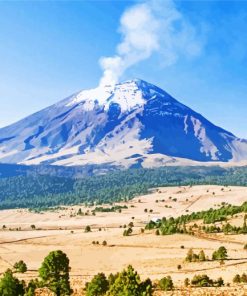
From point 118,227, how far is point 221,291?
110197 millimetres

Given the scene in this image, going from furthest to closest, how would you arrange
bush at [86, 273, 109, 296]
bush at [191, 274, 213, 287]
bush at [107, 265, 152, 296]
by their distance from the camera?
bush at [191, 274, 213, 287] → bush at [86, 273, 109, 296] → bush at [107, 265, 152, 296]

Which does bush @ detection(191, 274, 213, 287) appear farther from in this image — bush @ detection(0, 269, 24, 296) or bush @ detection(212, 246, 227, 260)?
bush @ detection(0, 269, 24, 296)

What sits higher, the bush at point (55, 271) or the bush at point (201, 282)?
the bush at point (55, 271)

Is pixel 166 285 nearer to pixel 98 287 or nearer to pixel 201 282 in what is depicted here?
pixel 201 282

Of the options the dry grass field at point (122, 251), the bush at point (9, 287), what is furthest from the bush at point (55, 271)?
the dry grass field at point (122, 251)

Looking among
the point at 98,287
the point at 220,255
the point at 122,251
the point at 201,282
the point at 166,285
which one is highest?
the point at 98,287

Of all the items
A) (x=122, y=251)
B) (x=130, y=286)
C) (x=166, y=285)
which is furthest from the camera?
(x=122, y=251)

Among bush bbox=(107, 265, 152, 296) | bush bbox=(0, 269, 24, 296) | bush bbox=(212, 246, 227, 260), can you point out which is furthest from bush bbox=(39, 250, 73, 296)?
bush bbox=(212, 246, 227, 260)

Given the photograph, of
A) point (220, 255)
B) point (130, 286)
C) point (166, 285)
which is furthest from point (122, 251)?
point (130, 286)

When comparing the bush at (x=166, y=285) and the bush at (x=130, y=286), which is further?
the bush at (x=166, y=285)

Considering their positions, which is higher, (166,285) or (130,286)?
(130,286)

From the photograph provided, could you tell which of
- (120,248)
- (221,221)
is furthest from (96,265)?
(221,221)

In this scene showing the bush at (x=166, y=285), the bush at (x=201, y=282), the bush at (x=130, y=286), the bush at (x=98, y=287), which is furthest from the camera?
the bush at (x=201, y=282)

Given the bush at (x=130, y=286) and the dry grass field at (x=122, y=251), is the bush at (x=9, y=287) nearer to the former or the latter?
the bush at (x=130, y=286)
